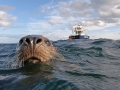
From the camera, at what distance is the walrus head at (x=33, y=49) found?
4.96 m

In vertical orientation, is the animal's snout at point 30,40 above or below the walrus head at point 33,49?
above

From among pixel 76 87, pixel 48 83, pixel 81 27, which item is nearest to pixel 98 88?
pixel 76 87

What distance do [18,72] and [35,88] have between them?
1590 millimetres

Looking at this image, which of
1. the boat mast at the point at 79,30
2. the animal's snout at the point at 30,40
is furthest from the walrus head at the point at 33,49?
the boat mast at the point at 79,30

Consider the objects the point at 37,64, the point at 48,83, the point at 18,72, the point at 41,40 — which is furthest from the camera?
the point at 18,72

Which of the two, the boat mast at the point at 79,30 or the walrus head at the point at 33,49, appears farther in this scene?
the boat mast at the point at 79,30

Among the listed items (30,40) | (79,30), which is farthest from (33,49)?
(79,30)

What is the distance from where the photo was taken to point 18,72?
19.7 feet

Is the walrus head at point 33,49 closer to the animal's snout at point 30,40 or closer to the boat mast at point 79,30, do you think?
the animal's snout at point 30,40

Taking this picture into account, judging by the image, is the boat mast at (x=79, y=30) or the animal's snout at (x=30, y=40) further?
the boat mast at (x=79, y=30)

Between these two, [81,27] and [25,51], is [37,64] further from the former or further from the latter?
[81,27]

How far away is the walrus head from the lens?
496 cm

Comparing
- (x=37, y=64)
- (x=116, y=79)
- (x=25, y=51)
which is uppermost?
(x=25, y=51)

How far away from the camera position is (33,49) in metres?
5.02
